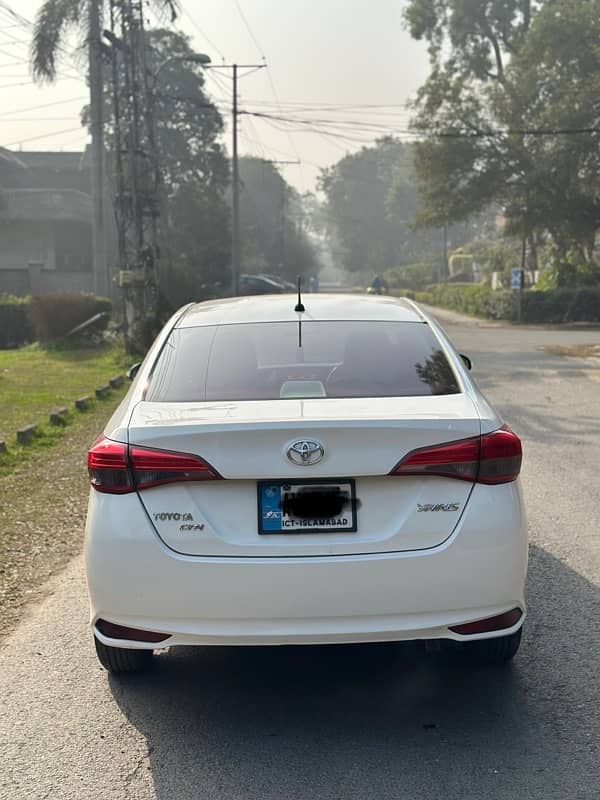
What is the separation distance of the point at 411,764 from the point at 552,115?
37065 millimetres

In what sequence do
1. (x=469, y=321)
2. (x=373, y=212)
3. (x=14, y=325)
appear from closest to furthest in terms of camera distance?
(x=14, y=325) → (x=469, y=321) → (x=373, y=212)

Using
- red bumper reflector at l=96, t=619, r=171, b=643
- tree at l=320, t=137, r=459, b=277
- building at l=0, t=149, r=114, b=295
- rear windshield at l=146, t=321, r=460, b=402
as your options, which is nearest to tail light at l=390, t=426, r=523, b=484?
rear windshield at l=146, t=321, r=460, b=402

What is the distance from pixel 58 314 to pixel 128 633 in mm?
21383

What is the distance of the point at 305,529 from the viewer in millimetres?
3717

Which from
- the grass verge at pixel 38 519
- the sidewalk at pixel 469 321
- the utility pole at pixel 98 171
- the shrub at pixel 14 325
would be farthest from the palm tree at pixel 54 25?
the grass verge at pixel 38 519

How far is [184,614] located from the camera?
3744 mm

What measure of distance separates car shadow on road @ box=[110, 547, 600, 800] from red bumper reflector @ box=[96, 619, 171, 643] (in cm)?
37

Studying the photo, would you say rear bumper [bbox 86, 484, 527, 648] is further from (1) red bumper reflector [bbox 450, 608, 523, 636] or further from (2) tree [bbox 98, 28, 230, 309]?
(2) tree [bbox 98, 28, 230, 309]

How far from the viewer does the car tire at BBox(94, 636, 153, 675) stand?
4.25m

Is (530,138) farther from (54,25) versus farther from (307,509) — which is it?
(307,509)

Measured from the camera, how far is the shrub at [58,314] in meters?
24.4

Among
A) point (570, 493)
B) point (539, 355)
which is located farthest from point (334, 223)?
point (570, 493)

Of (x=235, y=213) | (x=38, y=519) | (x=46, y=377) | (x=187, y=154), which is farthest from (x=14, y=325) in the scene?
(x=187, y=154)

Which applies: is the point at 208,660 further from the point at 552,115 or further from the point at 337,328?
the point at 552,115
